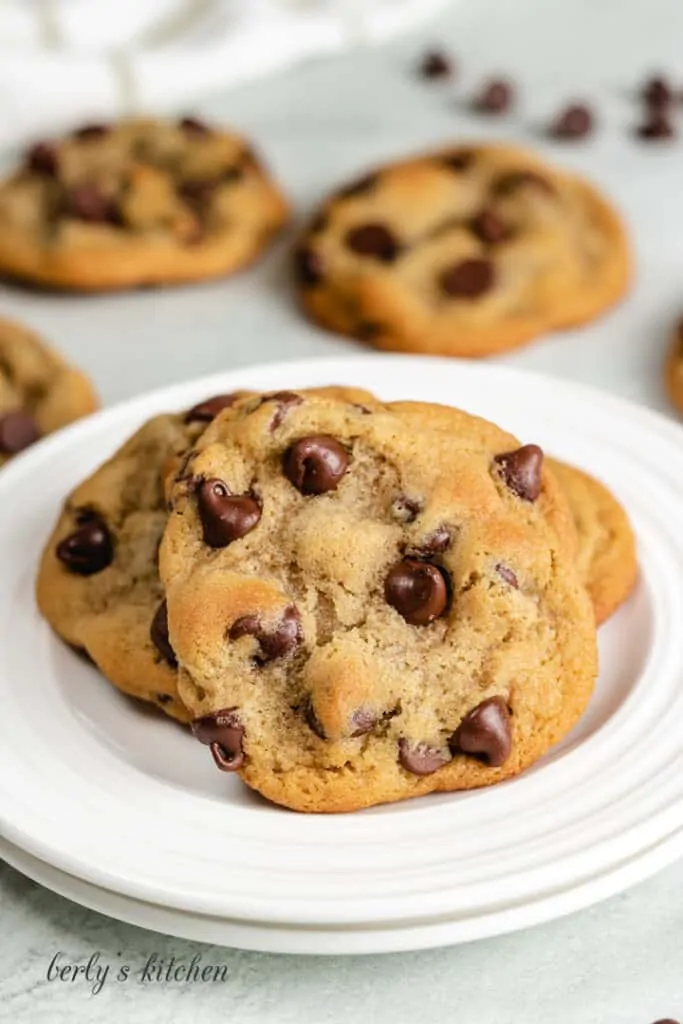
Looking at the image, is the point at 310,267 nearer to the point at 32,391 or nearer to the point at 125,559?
the point at 32,391

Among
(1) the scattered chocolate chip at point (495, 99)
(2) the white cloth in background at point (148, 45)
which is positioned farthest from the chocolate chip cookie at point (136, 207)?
(1) the scattered chocolate chip at point (495, 99)

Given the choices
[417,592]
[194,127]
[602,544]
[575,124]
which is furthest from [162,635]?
[575,124]

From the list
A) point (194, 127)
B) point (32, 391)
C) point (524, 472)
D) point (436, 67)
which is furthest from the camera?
point (436, 67)

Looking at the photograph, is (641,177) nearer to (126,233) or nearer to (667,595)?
(126,233)

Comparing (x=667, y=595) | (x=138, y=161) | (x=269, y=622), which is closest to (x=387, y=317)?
(x=138, y=161)

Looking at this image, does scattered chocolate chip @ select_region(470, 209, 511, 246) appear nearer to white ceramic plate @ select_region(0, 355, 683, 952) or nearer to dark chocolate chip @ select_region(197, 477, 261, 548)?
white ceramic plate @ select_region(0, 355, 683, 952)

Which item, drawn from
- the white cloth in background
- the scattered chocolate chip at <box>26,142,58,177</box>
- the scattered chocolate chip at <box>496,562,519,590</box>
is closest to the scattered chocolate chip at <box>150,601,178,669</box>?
the scattered chocolate chip at <box>496,562,519,590</box>
